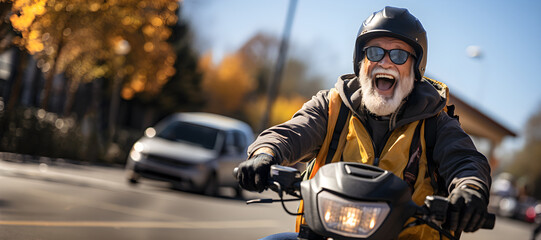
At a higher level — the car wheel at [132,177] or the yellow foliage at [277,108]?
the car wheel at [132,177]

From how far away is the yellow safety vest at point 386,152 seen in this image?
3438mm

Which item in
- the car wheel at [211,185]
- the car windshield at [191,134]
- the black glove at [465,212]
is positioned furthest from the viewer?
the car windshield at [191,134]

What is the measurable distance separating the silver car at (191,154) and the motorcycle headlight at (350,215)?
13.2 metres

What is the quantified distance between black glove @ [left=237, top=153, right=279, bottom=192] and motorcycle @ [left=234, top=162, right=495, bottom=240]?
285 mm

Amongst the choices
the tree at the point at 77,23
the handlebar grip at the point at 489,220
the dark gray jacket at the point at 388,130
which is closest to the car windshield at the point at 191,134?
the tree at the point at 77,23

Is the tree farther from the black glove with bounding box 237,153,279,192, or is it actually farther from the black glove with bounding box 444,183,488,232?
the black glove with bounding box 444,183,488,232

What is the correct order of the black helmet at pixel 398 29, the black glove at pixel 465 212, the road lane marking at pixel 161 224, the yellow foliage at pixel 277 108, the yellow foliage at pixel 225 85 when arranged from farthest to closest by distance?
the yellow foliage at pixel 277 108
the yellow foliage at pixel 225 85
the road lane marking at pixel 161 224
the black helmet at pixel 398 29
the black glove at pixel 465 212

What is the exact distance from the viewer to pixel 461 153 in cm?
332

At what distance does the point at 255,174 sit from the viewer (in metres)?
3.01

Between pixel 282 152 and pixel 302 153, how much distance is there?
270 millimetres

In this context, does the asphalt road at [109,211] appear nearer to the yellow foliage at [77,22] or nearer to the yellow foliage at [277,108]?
the yellow foliage at [77,22]

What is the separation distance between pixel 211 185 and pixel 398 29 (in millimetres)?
13126

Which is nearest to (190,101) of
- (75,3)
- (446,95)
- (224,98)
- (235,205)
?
(224,98)

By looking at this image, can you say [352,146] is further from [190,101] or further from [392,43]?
[190,101]
